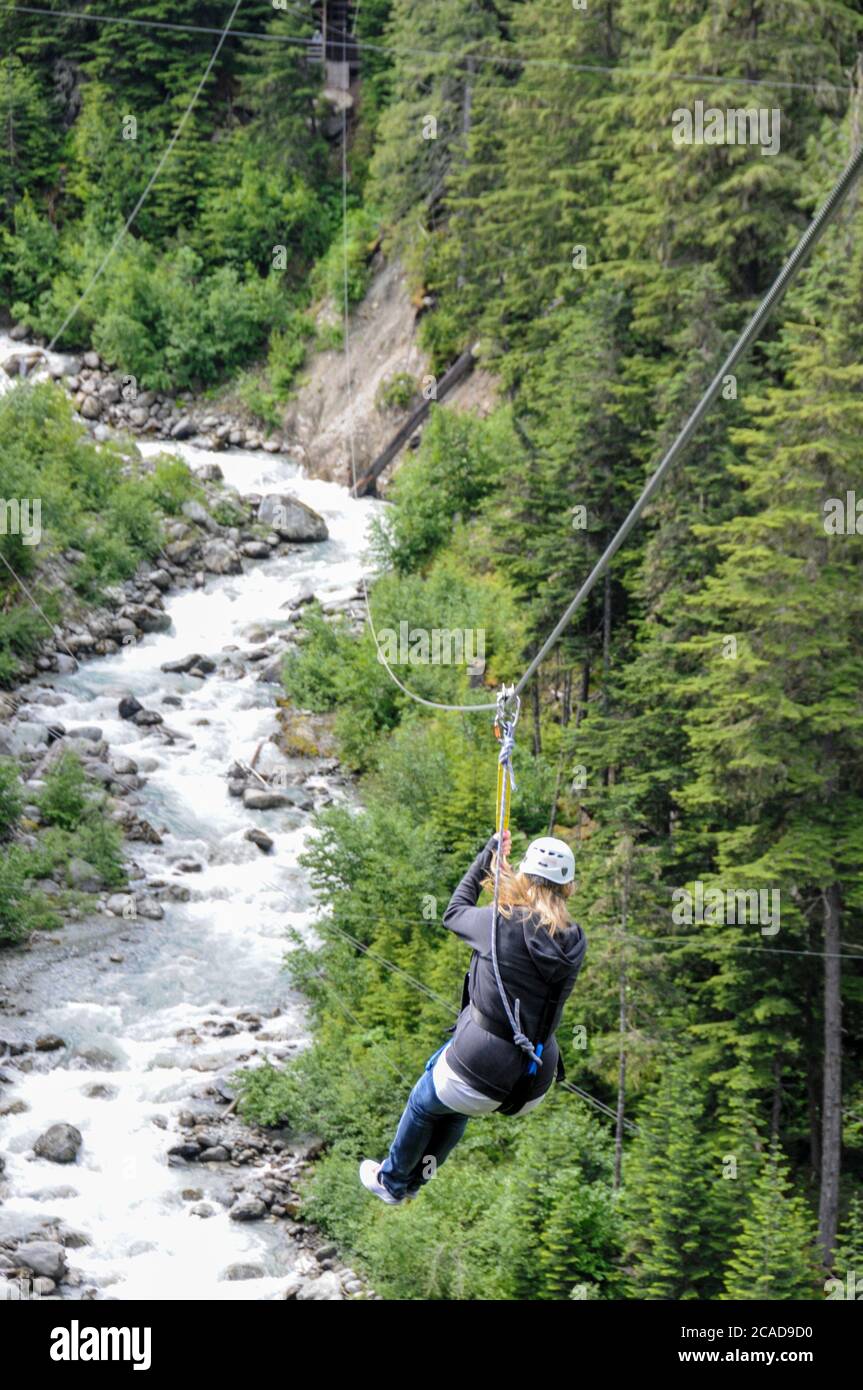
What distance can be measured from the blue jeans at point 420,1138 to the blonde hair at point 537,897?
3.12 feet

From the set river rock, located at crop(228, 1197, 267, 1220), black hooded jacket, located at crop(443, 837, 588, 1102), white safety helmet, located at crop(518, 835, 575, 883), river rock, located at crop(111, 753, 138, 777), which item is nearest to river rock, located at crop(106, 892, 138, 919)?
river rock, located at crop(111, 753, 138, 777)

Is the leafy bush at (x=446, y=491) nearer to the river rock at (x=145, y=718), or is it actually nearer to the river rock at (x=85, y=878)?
the river rock at (x=145, y=718)

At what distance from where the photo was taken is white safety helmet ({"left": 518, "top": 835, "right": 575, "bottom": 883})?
7316 millimetres

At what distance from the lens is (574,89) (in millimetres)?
29141

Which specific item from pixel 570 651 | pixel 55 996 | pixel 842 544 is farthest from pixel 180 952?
pixel 842 544

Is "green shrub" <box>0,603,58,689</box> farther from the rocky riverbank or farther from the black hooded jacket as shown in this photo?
the black hooded jacket

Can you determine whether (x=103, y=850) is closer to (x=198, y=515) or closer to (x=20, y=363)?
(x=198, y=515)

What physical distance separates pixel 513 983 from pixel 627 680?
11.9 meters

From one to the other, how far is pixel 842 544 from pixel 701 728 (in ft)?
7.55

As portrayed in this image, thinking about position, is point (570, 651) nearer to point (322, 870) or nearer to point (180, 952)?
point (322, 870)

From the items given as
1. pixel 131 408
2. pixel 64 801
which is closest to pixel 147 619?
pixel 64 801

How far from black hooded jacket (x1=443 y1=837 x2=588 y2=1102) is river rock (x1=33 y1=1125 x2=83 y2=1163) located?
37.5ft

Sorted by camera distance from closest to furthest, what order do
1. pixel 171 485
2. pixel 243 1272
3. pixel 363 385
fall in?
pixel 243 1272
pixel 171 485
pixel 363 385

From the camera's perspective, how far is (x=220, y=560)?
3388 centimetres
